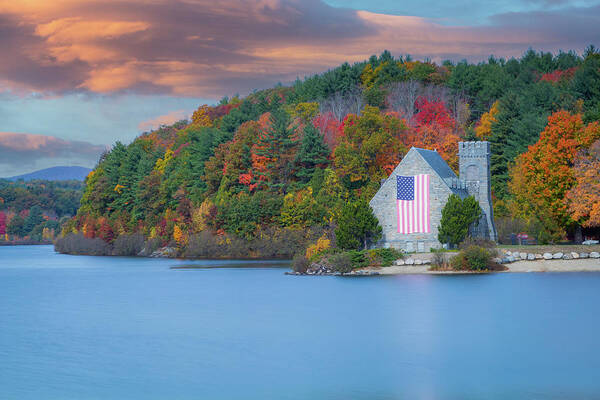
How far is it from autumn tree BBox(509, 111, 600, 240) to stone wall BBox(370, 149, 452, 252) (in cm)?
598

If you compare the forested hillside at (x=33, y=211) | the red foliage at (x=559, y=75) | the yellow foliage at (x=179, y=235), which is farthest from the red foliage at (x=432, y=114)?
the forested hillside at (x=33, y=211)

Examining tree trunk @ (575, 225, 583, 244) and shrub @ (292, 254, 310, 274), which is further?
tree trunk @ (575, 225, 583, 244)

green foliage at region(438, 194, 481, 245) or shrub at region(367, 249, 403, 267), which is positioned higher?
green foliage at region(438, 194, 481, 245)

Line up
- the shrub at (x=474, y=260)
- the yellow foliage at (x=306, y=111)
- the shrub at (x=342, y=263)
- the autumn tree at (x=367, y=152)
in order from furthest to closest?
the yellow foliage at (x=306, y=111), the autumn tree at (x=367, y=152), the shrub at (x=342, y=263), the shrub at (x=474, y=260)

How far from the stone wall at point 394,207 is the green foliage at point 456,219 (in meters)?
1.07

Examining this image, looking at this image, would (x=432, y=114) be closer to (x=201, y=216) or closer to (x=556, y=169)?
(x=201, y=216)

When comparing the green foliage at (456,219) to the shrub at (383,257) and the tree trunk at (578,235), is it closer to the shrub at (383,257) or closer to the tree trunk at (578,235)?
the shrub at (383,257)

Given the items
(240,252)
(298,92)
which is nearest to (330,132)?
(240,252)

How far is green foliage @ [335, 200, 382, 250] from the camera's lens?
50781 millimetres

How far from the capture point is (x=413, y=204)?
170 feet

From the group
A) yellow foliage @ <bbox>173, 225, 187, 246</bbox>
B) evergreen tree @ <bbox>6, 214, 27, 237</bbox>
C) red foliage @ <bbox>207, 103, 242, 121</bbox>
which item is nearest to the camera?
yellow foliage @ <bbox>173, 225, 187, 246</bbox>

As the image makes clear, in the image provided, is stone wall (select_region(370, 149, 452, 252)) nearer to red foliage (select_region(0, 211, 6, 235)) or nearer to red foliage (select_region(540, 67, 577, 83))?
red foliage (select_region(540, 67, 577, 83))

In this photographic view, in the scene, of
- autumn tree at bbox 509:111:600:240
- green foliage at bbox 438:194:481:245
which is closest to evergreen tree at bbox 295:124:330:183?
green foliage at bbox 438:194:481:245

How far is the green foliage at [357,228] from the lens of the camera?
167 ft
